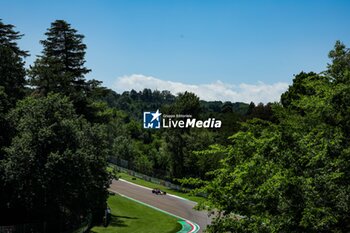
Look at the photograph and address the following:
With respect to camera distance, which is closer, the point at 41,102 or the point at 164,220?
the point at 41,102

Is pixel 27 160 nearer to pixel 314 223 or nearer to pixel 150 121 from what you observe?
pixel 314 223

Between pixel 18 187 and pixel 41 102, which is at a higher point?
pixel 41 102

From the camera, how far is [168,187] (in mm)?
85875

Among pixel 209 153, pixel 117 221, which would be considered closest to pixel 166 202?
pixel 117 221

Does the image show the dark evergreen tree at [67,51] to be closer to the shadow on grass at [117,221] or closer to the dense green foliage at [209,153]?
the dense green foliage at [209,153]

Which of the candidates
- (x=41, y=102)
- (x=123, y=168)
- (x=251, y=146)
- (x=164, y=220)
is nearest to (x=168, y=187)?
(x=123, y=168)

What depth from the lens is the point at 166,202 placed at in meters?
66.9

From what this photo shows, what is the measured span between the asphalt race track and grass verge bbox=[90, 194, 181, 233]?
2.65m

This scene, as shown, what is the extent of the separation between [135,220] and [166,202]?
17.1 m

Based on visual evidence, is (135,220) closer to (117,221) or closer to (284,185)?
(117,221)

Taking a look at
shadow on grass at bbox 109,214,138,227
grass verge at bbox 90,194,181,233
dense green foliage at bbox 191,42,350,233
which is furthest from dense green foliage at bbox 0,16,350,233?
grass verge at bbox 90,194,181,233

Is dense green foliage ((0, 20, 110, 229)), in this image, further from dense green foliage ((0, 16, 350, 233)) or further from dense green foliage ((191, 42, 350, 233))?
dense green foliage ((191, 42, 350, 233))

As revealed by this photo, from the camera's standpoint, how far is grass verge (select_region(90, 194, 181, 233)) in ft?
144

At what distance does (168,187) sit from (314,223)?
73.9 m
